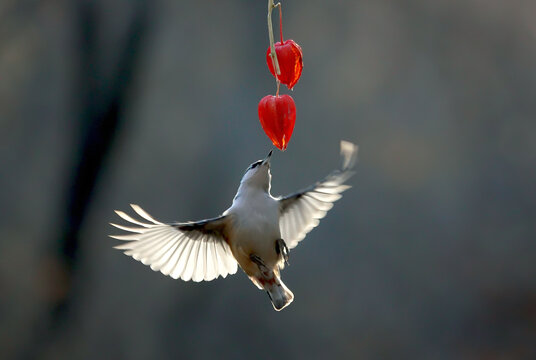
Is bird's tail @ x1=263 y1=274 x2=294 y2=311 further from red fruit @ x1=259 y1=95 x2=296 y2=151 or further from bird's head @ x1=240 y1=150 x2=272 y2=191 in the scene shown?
red fruit @ x1=259 y1=95 x2=296 y2=151

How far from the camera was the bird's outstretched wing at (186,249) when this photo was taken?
5.04ft

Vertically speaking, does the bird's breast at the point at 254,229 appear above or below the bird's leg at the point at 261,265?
above

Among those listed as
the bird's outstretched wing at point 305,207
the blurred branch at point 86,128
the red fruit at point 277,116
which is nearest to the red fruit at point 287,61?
the red fruit at point 277,116

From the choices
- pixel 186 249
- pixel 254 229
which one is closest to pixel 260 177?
pixel 254 229

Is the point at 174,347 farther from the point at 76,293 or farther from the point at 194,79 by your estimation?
the point at 194,79

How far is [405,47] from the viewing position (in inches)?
140

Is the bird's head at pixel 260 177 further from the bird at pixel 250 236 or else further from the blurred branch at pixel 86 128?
the blurred branch at pixel 86 128

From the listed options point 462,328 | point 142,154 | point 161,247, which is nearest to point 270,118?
point 161,247

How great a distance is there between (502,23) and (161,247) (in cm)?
275

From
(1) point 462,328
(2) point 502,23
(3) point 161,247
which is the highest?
(2) point 502,23

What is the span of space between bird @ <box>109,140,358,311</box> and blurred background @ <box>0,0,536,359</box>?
66.4 inches

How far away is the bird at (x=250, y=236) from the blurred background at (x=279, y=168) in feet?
5.53

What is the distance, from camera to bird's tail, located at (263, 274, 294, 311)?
1.49 meters

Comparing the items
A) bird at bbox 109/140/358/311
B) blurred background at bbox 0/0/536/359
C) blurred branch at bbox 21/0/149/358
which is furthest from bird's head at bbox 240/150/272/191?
blurred branch at bbox 21/0/149/358
